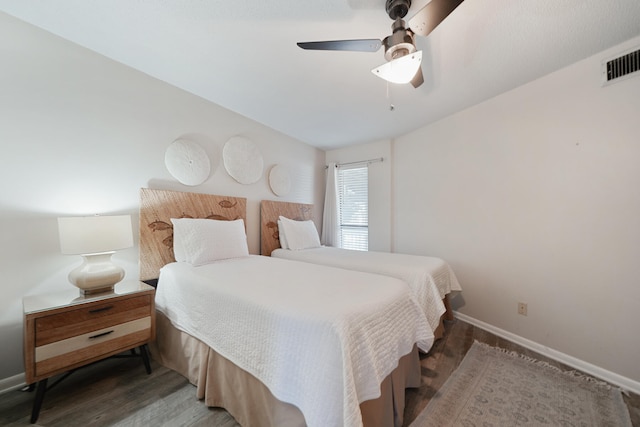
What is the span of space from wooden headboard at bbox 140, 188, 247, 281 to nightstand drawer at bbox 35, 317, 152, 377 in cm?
54

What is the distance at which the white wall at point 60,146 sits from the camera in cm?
153

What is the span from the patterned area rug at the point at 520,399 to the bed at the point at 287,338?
255mm

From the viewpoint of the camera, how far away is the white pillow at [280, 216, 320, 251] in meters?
3.09

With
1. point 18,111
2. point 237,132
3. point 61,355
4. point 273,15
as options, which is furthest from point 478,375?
point 18,111

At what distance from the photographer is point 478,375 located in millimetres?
1707

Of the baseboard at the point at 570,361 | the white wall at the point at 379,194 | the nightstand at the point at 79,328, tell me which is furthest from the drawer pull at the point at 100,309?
the baseboard at the point at 570,361

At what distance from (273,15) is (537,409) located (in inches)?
116

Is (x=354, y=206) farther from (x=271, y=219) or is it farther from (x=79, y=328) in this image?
(x=79, y=328)

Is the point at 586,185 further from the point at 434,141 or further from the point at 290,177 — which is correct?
the point at 290,177

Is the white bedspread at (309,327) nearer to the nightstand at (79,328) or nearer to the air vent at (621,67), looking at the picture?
the nightstand at (79,328)

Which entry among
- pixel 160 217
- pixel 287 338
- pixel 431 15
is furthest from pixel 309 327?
pixel 160 217

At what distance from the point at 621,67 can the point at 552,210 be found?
1.11 m

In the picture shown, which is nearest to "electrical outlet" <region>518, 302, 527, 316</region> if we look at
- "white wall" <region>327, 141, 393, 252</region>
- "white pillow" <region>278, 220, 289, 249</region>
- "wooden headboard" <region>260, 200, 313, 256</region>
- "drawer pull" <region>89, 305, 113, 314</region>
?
"white wall" <region>327, 141, 393, 252</region>

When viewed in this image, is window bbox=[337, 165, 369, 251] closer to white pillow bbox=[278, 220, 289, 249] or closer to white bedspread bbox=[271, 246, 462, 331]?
white bedspread bbox=[271, 246, 462, 331]
